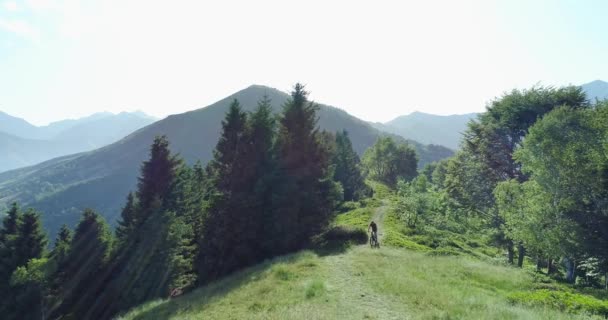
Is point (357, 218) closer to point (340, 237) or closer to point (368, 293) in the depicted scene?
point (340, 237)

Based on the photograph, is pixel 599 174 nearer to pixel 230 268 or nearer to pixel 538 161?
pixel 538 161

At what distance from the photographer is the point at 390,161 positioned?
102m

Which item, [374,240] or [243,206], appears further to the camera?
[243,206]

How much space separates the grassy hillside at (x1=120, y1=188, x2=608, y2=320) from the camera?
12539 mm

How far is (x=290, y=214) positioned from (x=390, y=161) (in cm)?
7723

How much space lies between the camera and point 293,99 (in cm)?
3522

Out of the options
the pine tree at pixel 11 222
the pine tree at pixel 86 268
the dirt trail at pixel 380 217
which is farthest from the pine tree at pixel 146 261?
the dirt trail at pixel 380 217

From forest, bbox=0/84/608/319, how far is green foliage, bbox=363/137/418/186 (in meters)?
50.7

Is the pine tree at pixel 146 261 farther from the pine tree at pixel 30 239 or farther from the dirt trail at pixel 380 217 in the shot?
the dirt trail at pixel 380 217

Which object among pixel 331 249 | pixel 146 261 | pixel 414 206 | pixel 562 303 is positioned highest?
pixel 562 303

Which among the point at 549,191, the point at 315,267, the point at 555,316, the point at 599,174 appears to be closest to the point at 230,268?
the point at 315,267

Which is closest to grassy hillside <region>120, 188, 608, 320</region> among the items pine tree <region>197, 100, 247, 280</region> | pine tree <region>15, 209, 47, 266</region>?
pine tree <region>197, 100, 247, 280</region>

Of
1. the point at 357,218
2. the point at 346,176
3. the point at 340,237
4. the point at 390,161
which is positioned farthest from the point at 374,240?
the point at 390,161

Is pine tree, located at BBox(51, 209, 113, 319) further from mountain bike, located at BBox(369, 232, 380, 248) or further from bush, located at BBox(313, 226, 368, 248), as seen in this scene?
mountain bike, located at BBox(369, 232, 380, 248)
